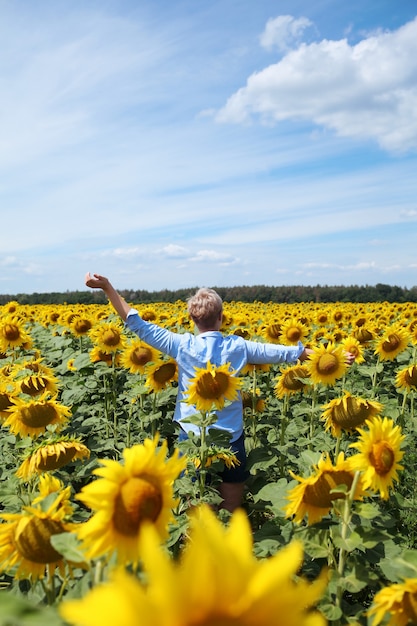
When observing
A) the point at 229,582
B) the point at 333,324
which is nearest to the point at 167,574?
the point at 229,582

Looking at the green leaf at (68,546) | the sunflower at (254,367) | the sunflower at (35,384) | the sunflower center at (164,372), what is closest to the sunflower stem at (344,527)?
the green leaf at (68,546)

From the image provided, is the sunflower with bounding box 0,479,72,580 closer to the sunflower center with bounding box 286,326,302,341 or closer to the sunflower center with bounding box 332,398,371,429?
the sunflower center with bounding box 332,398,371,429

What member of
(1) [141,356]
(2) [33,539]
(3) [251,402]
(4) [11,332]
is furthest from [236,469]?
(4) [11,332]

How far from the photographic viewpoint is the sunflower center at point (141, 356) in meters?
4.96

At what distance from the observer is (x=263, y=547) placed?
238cm

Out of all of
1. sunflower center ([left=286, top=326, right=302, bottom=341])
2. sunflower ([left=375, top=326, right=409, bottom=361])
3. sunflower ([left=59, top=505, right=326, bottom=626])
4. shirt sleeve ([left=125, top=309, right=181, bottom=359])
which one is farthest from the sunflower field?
sunflower center ([left=286, top=326, right=302, bottom=341])

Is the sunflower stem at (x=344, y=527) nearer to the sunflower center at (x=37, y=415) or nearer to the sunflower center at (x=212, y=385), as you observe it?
the sunflower center at (x=212, y=385)

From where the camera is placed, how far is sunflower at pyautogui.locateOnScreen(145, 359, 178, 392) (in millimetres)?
4734

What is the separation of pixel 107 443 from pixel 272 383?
296cm

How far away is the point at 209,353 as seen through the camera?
410 centimetres

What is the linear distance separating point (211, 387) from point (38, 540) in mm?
1779

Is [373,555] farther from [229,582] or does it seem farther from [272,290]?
[272,290]

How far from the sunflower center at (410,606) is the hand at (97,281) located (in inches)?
130

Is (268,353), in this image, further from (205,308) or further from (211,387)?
(211,387)
